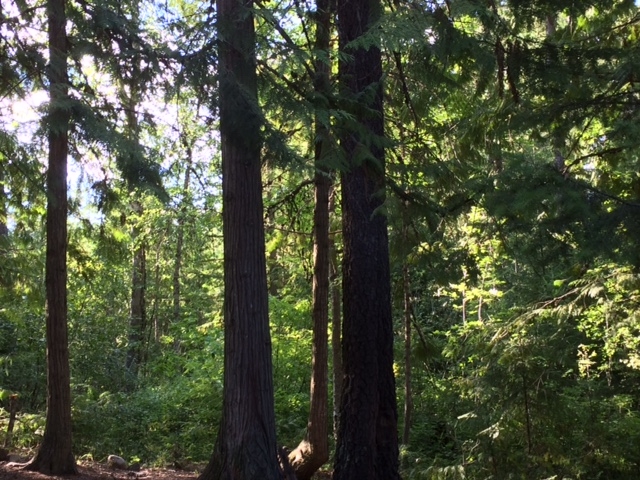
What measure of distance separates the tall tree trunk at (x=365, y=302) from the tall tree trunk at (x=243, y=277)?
1.04 meters

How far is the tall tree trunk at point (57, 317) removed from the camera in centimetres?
774

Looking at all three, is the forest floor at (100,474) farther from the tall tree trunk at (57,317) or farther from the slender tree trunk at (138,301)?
the slender tree trunk at (138,301)

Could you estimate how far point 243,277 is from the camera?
6156mm

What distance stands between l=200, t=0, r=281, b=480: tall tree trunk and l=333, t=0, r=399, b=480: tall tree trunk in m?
1.04

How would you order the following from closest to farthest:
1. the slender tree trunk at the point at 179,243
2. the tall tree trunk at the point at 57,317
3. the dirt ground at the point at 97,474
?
the dirt ground at the point at 97,474 < the tall tree trunk at the point at 57,317 < the slender tree trunk at the point at 179,243

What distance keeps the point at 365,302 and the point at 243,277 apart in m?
1.52

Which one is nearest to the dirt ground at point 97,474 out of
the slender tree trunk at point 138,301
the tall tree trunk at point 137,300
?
the tall tree trunk at point 137,300

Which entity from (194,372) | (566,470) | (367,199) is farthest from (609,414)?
(194,372)

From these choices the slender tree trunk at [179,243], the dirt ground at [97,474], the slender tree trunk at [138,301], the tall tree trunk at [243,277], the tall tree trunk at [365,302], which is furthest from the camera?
the slender tree trunk at [138,301]

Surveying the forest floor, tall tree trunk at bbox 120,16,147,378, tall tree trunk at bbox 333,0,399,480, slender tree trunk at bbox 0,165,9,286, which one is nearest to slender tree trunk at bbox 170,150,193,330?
tall tree trunk at bbox 120,16,147,378

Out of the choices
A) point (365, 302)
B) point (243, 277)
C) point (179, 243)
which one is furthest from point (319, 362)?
point (179, 243)

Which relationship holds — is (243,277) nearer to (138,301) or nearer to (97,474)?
(97,474)

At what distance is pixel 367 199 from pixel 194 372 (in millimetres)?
7857

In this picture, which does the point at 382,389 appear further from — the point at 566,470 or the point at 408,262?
the point at 566,470
